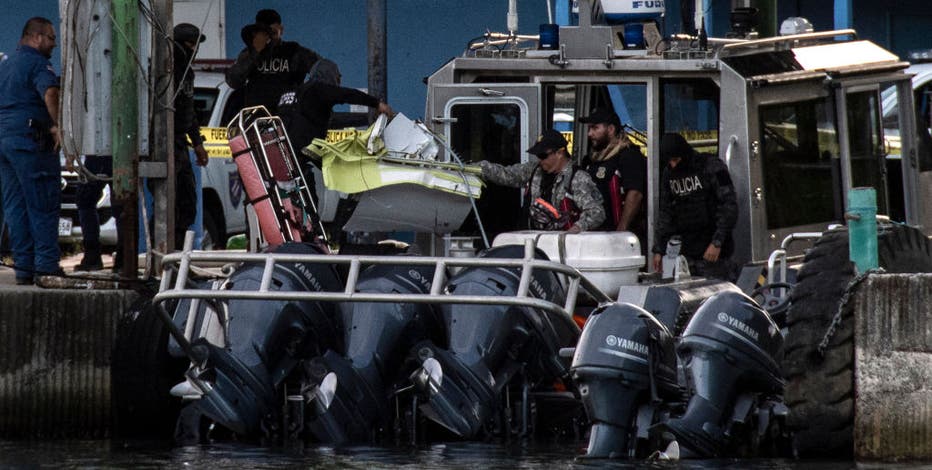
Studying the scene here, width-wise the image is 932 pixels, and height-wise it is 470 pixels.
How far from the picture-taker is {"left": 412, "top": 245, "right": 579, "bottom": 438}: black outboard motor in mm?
9875

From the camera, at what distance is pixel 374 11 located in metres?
16.0

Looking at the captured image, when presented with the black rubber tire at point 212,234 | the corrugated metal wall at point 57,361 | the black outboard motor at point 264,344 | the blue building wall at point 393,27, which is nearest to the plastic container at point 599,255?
the black outboard motor at point 264,344

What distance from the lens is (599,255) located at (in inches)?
431

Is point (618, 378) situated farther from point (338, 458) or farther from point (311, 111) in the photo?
point (311, 111)

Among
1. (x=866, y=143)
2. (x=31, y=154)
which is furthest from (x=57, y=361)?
(x=866, y=143)

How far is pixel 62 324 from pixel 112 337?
0.93 feet

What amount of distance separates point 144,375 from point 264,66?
463 cm

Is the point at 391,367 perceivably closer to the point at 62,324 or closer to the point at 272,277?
the point at 272,277

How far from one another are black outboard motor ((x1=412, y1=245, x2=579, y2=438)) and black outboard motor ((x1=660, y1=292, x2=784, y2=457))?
65 cm

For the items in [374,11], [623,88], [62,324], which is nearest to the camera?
[62,324]

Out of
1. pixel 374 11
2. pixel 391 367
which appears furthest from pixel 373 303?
pixel 374 11

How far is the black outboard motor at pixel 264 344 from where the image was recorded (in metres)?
10.0

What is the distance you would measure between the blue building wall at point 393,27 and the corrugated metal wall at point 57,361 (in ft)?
36.8

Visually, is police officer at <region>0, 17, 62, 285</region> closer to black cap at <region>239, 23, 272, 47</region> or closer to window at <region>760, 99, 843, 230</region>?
black cap at <region>239, 23, 272, 47</region>
